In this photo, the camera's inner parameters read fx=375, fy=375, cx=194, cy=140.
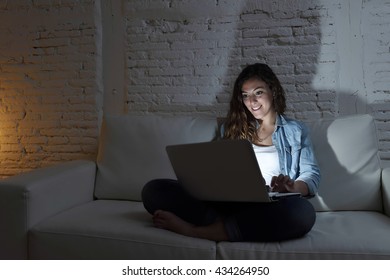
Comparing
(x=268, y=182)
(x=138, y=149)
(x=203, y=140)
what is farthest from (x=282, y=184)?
(x=138, y=149)

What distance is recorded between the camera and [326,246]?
1.27 metres

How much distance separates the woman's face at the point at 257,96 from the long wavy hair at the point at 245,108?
2cm

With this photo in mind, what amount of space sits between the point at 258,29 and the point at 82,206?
1.49 metres

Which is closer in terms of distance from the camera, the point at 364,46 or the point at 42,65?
the point at 364,46

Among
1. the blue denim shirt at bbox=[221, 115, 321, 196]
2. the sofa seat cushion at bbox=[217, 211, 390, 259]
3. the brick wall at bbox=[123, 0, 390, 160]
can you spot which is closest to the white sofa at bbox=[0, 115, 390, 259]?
the sofa seat cushion at bbox=[217, 211, 390, 259]

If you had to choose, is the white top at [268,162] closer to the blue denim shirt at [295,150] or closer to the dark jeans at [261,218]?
the blue denim shirt at [295,150]

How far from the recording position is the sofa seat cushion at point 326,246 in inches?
49.1

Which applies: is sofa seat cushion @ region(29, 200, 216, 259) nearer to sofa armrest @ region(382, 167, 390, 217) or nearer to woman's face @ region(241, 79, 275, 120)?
woman's face @ region(241, 79, 275, 120)

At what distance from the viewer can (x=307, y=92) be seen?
91.4 inches

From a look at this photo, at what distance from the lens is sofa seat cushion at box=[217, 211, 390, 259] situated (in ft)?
4.09

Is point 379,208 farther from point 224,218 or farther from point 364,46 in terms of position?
point 364,46

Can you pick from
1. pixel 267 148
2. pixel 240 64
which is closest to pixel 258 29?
pixel 240 64
